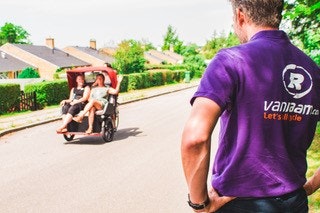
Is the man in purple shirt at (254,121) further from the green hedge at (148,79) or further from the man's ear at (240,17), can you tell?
the green hedge at (148,79)

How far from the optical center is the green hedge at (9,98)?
18.5 metres

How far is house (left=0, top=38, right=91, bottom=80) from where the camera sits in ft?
192

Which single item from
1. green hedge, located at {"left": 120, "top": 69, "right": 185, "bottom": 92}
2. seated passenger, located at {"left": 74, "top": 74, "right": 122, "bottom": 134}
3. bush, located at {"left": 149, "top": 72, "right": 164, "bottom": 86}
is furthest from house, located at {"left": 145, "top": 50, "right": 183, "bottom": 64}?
seated passenger, located at {"left": 74, "top": 74, "right": 122, "bottom": 134}

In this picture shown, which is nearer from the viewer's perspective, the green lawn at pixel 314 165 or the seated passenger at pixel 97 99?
the green lawn at pixel 314 165

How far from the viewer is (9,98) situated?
18859 mm

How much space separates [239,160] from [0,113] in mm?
18295

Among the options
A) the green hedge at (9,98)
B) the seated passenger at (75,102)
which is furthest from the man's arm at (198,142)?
the green hedge at (9,98)

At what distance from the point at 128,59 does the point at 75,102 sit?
36.3 meters

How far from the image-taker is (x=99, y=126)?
10492mm

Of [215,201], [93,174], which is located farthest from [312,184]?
[93,174]

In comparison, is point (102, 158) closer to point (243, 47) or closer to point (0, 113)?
point (243, 47)

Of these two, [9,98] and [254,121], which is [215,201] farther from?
[9,98]

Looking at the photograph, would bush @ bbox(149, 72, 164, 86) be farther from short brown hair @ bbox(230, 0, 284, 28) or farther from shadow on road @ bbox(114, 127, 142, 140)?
short brown hair @ bbox(230, 0, 284, 28)

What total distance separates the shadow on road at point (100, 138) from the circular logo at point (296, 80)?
29.4 ft
